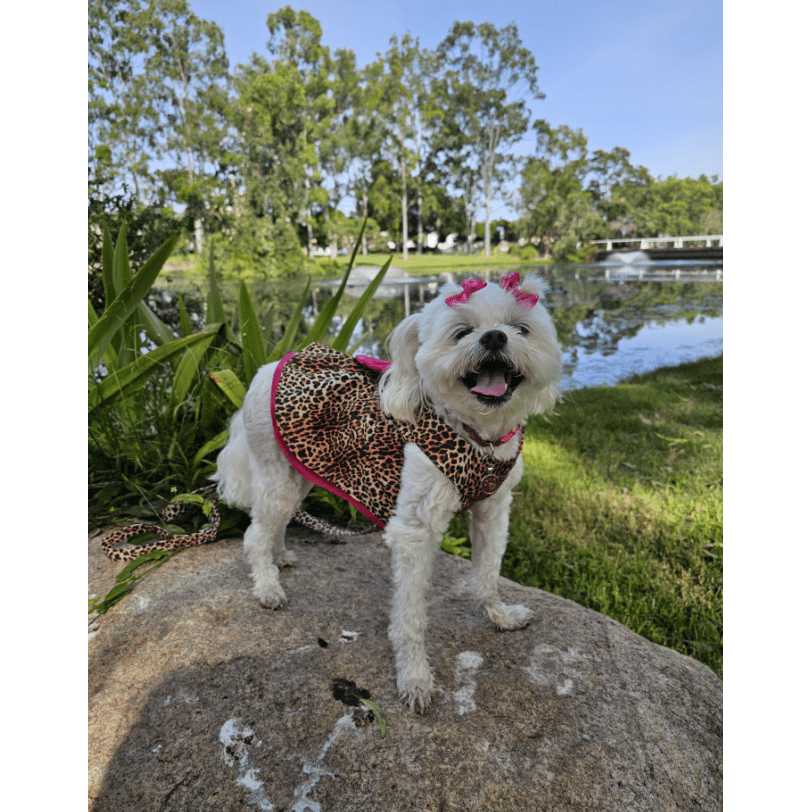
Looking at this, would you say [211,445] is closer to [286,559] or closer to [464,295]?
[286,559]

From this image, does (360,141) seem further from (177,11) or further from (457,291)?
(457,291)

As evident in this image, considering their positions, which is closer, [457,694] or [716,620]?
[457,694]

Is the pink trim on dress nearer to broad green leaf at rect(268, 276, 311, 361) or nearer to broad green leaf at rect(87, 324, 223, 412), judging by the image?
broad green leaf at rect(87, 324, 223, 412)

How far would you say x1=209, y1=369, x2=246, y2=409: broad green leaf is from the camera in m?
2.82

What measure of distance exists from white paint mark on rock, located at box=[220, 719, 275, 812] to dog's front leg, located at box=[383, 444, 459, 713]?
51 cm

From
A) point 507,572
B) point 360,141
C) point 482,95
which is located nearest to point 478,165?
point 482,95

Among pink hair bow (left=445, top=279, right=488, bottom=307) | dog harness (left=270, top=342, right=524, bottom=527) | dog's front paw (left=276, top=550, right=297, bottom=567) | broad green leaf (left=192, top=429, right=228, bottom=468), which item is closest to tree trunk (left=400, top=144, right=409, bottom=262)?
broad green leaf (left=192, top=429, right=228, bottom=468)

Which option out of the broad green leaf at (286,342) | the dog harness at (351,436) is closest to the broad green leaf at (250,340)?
the broad green leaf at (286,342)

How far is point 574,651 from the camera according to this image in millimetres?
1892

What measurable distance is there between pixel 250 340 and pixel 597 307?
33.0ft

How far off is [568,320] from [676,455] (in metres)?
6.00

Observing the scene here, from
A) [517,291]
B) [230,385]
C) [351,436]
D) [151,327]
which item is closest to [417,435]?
[351,436]

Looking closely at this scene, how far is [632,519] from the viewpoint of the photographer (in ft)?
10.8

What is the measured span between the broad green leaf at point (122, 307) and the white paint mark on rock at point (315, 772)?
7.32 ft
